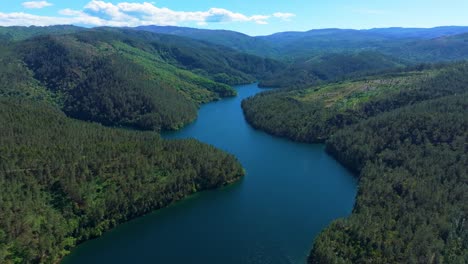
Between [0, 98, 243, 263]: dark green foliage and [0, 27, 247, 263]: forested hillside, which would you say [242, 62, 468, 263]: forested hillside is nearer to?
[0, 27, 247, 263]: forested hillside

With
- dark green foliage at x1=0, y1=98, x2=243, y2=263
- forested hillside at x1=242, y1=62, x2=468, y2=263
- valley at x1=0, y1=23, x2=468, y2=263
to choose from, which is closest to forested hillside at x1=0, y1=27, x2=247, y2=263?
dark green foliage at x1=0, y1=98, x2=243, y2=263

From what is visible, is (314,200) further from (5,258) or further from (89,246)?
(5,258)

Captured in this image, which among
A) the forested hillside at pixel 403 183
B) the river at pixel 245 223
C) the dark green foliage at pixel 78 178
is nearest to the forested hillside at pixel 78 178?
the dark green foliage at pixel 78 178

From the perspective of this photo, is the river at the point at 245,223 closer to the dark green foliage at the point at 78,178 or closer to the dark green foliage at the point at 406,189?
the dark green foliage at the point at 78,178

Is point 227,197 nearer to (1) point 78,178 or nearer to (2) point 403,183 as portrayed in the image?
(1) point 78,178

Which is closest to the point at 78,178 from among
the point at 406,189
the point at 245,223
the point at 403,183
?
the point at 245,223

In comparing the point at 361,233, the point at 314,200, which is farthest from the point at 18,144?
the point at 361,233
